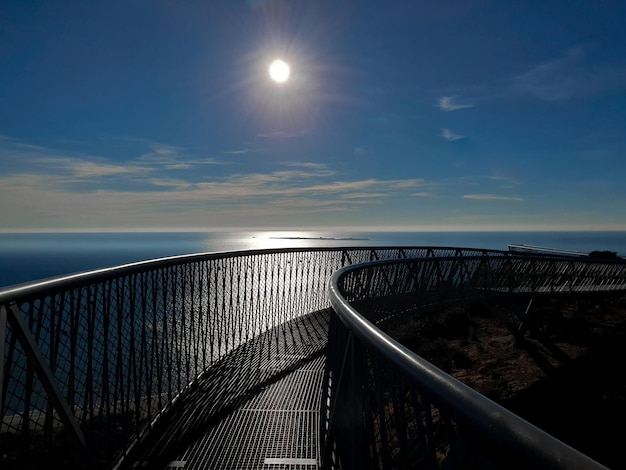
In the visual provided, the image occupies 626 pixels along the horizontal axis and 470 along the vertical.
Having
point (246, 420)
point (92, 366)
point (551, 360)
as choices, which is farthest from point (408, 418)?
point (551, 360)

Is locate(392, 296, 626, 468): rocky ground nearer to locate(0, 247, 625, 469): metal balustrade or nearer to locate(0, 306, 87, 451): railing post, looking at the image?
locate(0, 247, 625, 469): metal balustrade

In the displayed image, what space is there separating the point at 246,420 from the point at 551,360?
19307mm

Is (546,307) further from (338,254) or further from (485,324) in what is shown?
(338,254)

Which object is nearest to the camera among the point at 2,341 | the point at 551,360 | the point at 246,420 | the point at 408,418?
the point at 2,341

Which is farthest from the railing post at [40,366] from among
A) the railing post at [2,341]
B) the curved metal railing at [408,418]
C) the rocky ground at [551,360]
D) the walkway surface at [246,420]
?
the rocky ground at [551,360]

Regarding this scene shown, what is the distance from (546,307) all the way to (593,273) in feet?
16.5

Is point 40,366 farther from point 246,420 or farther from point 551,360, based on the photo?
point 551,360

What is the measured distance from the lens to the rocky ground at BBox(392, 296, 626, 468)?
48.4 ft

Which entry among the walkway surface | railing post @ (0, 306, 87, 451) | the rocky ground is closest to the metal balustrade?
railing post @ (0, 306, 87, 451)

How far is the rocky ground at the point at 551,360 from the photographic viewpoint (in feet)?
48.4

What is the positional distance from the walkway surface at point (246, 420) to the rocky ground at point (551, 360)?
991 cm

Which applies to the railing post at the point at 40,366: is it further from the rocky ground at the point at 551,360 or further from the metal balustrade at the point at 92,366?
the rocky ground at the point at 551,360

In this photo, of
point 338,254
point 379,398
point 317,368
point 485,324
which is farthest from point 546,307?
point 379,398

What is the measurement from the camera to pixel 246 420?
4.74m
